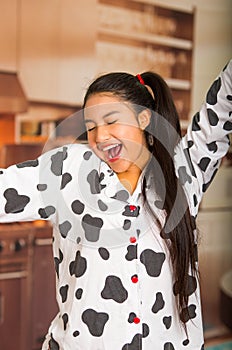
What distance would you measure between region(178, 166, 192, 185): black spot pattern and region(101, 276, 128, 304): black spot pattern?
231 millimetres

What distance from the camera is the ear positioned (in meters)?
1.09

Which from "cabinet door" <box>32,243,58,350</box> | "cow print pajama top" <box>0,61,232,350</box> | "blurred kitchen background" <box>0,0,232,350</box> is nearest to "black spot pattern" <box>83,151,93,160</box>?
"cow print pajama top" <box>0,61,232,350</box>

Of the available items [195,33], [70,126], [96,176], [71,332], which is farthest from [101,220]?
[195,33]

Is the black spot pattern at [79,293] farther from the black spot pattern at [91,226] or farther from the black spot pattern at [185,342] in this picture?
the black spot pattern at [185,342]

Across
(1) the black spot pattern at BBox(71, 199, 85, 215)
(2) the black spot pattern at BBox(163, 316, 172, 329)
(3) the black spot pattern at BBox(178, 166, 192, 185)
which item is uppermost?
(3) the black spot pattern at BBox(178, 166, 192, 185)

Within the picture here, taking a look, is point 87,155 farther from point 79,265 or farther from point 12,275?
point 12,275

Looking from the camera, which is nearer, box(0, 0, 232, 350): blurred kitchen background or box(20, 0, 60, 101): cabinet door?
box(0, 0, 232, 350): blurred kitchen background

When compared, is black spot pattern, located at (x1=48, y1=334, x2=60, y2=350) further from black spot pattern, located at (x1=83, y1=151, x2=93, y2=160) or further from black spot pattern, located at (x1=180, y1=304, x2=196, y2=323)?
black spot pattern, located at (x1=83, y1=151, x2=93, y2=160)

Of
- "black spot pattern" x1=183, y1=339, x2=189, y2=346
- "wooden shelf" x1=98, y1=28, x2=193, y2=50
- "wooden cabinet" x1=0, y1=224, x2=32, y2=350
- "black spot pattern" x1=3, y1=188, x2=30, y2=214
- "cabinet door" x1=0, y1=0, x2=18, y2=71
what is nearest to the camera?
"black spot pattern" x1=3, y1=188, x2=30, y2=214

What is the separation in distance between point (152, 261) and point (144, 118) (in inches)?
10.3

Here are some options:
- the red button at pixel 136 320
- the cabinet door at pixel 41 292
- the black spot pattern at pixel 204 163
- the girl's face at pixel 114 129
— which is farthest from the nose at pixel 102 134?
the cabinet door at pixel 41 292

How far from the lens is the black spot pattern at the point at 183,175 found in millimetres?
1140

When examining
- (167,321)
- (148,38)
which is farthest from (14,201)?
(148,38)

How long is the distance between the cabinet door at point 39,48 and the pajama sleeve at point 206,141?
1.80m
